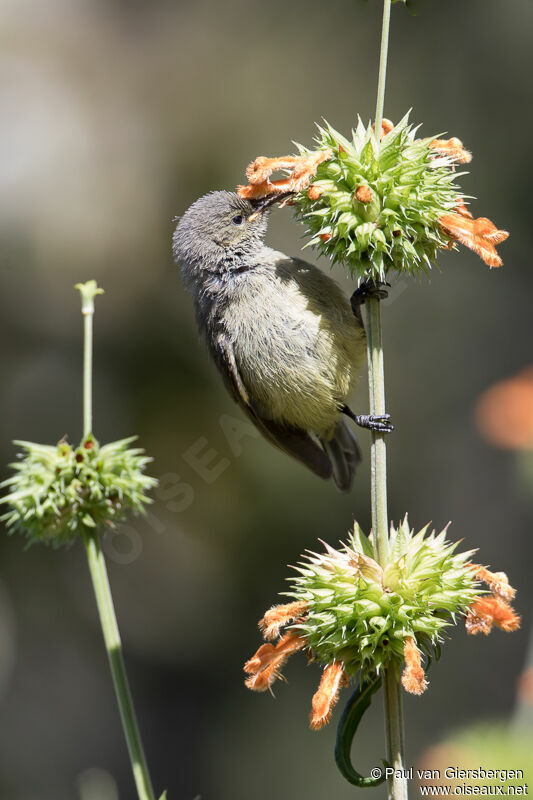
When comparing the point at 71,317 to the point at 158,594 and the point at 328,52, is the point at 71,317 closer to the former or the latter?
the point at 158,594

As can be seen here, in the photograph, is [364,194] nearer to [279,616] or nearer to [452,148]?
[452,148]

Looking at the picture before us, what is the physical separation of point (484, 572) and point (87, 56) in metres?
6.71

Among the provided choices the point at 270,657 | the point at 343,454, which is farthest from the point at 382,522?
the point at 343,454

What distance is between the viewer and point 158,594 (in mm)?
7023

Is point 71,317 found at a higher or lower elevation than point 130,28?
lower

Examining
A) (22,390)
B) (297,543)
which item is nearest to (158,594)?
(297,543)

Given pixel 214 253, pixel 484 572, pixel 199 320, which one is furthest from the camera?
pixel 199 320

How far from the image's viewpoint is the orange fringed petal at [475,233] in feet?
6.38

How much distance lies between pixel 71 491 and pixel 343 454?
82.1 inches

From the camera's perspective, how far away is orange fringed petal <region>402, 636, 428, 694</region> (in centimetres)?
160

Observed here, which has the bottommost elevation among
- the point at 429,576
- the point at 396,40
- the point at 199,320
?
the point at 429,576

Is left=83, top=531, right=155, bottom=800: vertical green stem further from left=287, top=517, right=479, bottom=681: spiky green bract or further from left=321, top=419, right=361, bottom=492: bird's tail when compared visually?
left=321, top=419, right=361, bottom=492: bird's tail

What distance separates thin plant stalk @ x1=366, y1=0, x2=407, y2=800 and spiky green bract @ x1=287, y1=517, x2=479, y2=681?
0.05 meters

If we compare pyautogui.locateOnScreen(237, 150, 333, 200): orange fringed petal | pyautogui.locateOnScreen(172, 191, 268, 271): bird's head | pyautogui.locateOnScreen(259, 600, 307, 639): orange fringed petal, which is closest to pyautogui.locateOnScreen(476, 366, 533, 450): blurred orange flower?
pyautogui.locateOnScreen(172, 191, 268, 271): bird's head
